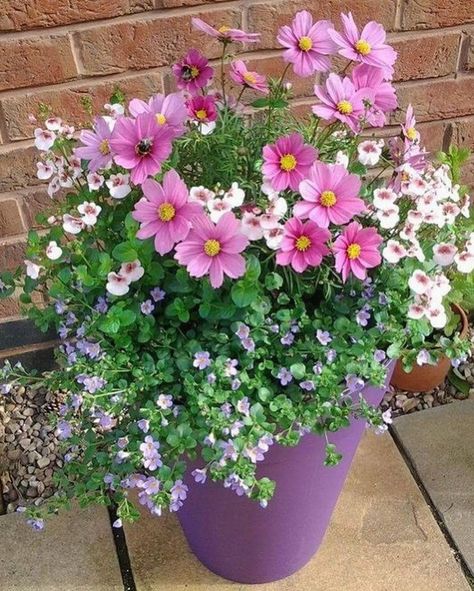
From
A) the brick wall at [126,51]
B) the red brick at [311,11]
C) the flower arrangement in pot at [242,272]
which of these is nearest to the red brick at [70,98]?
the brick wall at [126,51]

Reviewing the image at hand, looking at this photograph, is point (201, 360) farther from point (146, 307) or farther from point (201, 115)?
point (201, 115)

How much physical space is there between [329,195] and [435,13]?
2.96 feet

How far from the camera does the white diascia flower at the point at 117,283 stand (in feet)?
3.62

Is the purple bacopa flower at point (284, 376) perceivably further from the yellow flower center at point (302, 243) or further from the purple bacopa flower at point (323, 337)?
the yellow flower center at point (302, 243)

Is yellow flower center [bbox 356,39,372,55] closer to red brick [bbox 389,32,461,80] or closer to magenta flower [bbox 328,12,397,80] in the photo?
magenta flower [bbox 328,12,397,80]

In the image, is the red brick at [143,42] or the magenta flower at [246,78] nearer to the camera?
the magenta flower at [246,78]

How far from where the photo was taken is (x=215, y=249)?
1.01 metres

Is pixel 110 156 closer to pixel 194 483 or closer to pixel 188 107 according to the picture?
pixel 188 107

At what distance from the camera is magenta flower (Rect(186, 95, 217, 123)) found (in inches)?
45.6

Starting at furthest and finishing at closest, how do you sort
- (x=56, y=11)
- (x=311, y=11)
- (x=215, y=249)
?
(x=311, y=11)
(x=56, y=11)
(x=215, y=249)

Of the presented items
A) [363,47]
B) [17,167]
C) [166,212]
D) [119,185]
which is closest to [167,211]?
[166,212]

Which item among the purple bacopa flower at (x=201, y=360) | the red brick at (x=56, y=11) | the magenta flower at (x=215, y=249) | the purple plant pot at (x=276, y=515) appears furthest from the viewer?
the red brick at (x=56, y=11)

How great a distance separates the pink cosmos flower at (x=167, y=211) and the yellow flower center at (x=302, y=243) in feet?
0.45

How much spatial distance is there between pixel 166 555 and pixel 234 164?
88 cm
